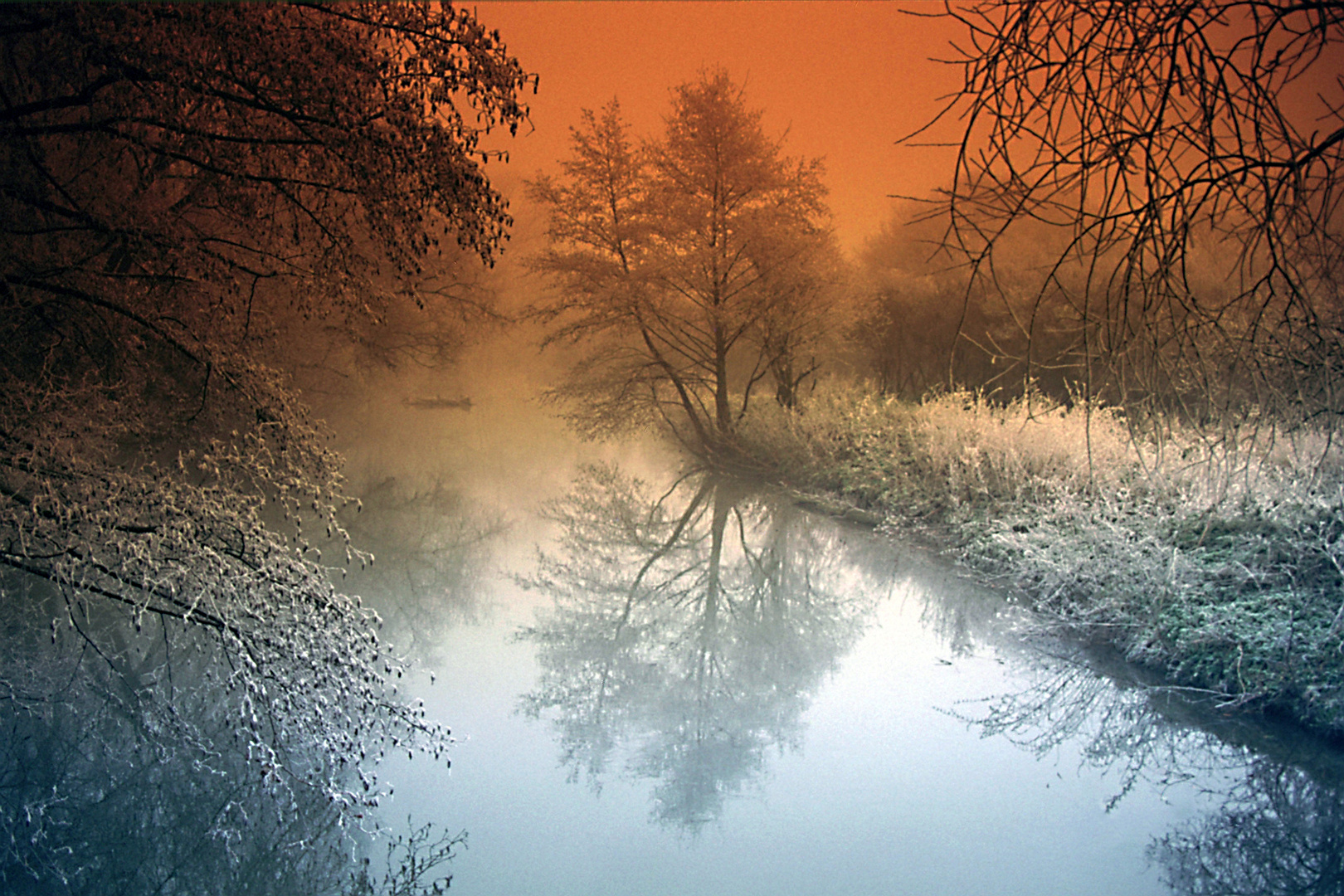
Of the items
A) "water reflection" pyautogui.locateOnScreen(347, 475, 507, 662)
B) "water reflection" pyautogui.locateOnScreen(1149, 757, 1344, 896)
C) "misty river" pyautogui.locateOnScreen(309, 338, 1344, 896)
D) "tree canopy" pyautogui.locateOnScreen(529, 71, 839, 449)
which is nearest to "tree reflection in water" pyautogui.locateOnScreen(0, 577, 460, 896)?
"misty river" pyautogui.locateOnScreen(309, 338, 1344, 896)

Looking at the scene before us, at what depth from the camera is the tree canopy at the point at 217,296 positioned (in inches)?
124

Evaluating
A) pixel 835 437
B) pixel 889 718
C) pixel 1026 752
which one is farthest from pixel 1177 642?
pixel 835 437

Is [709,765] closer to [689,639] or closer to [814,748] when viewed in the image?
[814,748]

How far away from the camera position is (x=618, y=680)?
5.05 meters

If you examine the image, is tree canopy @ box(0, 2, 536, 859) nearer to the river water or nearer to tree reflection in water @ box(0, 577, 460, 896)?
tree reflection in water @ box(0, 577, 460, 896)

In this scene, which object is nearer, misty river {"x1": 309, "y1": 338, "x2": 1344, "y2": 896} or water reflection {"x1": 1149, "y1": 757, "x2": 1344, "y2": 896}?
water reflection {"x1": 1149, "y1": 757, "x2": 1344, "y2": 896}

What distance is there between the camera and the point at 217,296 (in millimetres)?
4883

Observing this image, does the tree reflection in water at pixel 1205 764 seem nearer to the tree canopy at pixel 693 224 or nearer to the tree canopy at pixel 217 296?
the tree canopy at pixel 217 296

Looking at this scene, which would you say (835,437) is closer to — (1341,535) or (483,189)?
(1341,535)

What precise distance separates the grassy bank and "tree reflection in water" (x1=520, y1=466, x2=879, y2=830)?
4.13 feet

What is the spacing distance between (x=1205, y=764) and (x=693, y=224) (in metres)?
10.4

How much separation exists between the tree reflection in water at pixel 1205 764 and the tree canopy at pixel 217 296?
2.97m

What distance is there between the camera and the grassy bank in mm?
4129

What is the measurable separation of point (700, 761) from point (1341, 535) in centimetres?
366
